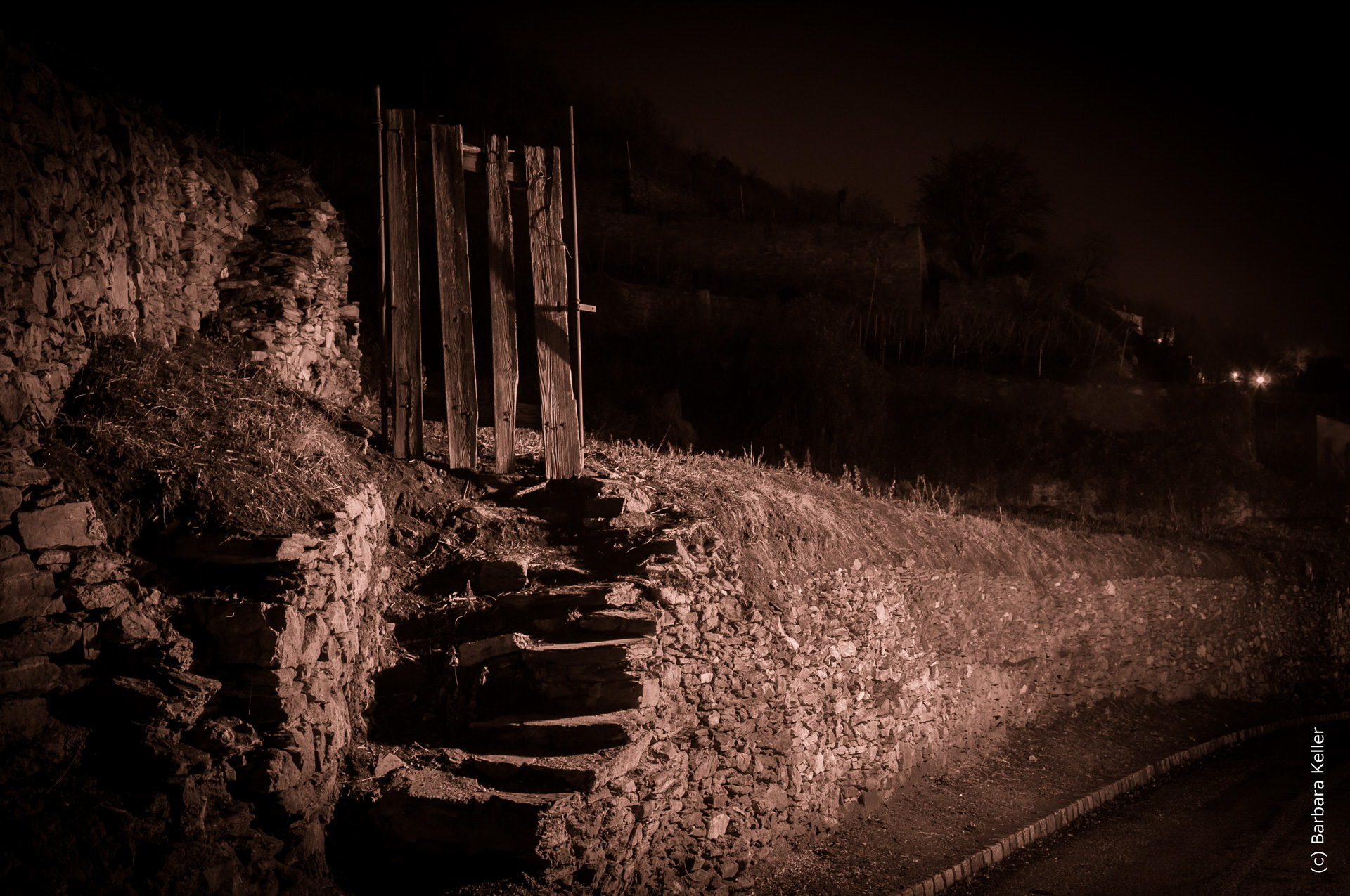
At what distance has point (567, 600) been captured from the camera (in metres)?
6.21

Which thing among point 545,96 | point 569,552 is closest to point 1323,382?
point 545,96

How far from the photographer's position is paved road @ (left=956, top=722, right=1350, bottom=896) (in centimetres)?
697

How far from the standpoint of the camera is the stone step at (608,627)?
19.7ft

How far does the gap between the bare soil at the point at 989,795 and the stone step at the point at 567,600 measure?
2.28m

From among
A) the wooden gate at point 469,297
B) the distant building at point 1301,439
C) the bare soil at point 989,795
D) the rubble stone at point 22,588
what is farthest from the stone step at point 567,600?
the distant building at point 1301,439

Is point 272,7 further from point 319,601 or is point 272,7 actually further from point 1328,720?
point 1328,720

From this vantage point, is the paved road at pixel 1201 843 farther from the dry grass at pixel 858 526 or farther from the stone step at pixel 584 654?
the stone step at pixel 584 654

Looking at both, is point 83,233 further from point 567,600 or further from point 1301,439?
point 1301,439

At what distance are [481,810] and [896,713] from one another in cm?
437

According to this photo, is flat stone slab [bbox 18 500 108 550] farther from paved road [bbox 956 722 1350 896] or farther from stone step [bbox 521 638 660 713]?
paved road [bbox 956 722 1350 896]

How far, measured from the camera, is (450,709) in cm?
568

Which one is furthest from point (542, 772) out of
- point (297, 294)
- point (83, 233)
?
point (297, 294)

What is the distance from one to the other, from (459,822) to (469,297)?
4557 mm

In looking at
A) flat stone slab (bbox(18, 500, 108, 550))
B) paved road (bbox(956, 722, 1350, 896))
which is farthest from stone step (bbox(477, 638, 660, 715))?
paved road (bbox(956, 722, 1350, 896))
